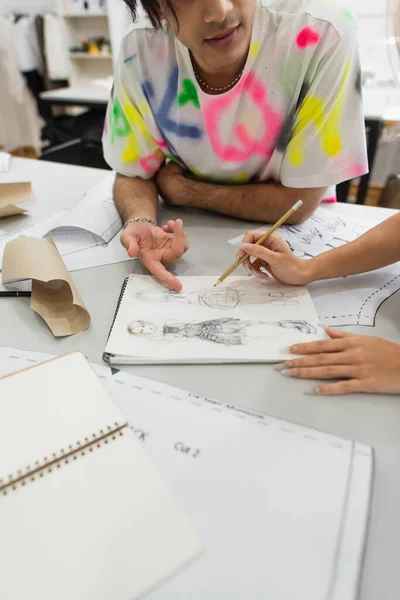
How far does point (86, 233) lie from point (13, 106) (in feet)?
10.3

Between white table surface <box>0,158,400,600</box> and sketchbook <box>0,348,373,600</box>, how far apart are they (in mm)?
14

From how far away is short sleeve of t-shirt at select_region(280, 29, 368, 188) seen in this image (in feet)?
2.31

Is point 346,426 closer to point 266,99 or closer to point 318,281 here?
point 318,281

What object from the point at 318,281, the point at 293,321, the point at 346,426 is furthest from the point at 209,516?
the point at 318,281

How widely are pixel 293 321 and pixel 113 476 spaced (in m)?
0.31

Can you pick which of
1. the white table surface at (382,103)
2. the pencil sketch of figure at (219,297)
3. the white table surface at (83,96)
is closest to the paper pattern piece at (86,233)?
the pencil sketch of figure at (219,297)

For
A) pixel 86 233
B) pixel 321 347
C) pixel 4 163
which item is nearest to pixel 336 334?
pixel 321 347

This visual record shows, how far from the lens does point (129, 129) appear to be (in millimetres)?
870

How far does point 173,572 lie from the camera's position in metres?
0.30

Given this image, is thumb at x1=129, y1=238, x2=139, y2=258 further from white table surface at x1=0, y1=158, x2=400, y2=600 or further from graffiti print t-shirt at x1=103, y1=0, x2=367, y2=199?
graffiti print t-shirt at x1=103, y1=0, x2=367, y2=199

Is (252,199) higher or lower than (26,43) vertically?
lower

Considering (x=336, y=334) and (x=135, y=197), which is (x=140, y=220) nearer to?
(x=135, y=197)

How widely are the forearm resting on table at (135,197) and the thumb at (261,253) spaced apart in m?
0.29

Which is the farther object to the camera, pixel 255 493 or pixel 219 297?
pixel 219 297
